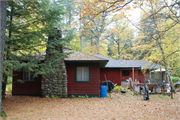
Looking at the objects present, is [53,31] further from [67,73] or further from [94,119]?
[94,119]

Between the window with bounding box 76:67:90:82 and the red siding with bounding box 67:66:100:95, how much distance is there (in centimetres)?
30

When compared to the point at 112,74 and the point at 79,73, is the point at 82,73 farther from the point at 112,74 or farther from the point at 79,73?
the point at 112,74

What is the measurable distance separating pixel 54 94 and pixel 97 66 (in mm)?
3671

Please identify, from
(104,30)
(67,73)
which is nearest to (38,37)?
(67,73)

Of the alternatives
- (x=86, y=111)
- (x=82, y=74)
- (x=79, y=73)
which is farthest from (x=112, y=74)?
(x=86, y=111)

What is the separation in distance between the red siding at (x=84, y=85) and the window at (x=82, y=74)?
0.30 m

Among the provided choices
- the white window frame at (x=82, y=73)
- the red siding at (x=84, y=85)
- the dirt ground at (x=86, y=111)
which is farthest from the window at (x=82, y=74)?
the dirt ground at (x=86, y=111)

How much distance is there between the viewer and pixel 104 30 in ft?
85.5

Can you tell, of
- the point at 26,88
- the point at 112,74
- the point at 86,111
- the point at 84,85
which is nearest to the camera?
the point at 86,111

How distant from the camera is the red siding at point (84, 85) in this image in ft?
33.9

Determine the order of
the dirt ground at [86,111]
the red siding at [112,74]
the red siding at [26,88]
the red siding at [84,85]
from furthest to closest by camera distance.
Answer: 1. the red siding at [112,74]
2. the red siding at [26,88]
3. the red siding at [84,85]
4. the dirt ground at [86,111]

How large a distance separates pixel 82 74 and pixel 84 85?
0.84 metres

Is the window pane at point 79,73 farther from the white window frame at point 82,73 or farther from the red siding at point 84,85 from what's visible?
the red siding at point 84,85

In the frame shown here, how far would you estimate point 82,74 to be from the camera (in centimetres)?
1056
